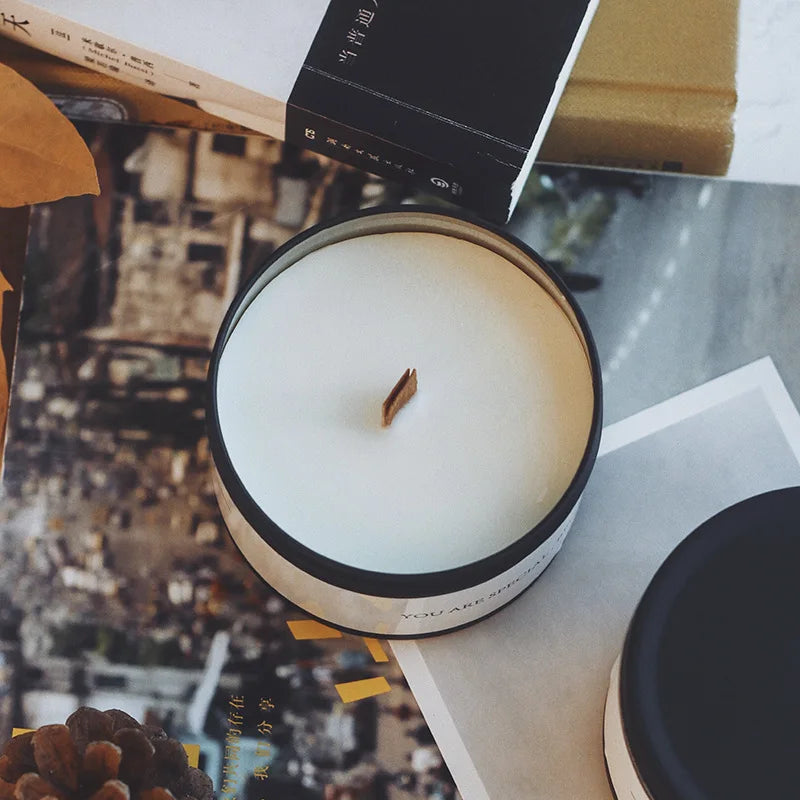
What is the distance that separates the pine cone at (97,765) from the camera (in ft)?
1.18

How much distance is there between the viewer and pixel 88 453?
470 mm

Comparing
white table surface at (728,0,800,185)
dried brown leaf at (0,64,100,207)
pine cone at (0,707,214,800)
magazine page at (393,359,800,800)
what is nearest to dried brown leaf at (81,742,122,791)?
pine cone at (0,707,214,800)

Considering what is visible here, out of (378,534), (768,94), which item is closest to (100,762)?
(378,534)

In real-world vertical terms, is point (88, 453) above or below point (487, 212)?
below

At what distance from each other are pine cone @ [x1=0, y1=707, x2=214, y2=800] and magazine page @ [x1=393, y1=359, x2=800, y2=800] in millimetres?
102

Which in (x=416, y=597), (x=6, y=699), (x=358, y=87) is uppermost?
(x=358, y=87)

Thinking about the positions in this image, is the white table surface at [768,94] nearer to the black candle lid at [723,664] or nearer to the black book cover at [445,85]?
the black book cover at [445,85]

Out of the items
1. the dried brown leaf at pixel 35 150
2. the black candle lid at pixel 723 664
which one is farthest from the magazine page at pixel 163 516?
the black candle lid at pixel 723 664

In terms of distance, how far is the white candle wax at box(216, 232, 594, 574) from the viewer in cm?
37

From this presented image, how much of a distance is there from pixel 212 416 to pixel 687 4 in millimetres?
287

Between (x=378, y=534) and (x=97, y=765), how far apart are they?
0.12m

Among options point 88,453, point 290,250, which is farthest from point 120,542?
point 290,250

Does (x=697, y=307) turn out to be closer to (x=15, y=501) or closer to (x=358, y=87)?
(x=358, y=87)

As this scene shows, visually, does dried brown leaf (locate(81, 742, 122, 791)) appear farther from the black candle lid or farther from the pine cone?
the black candle lid
